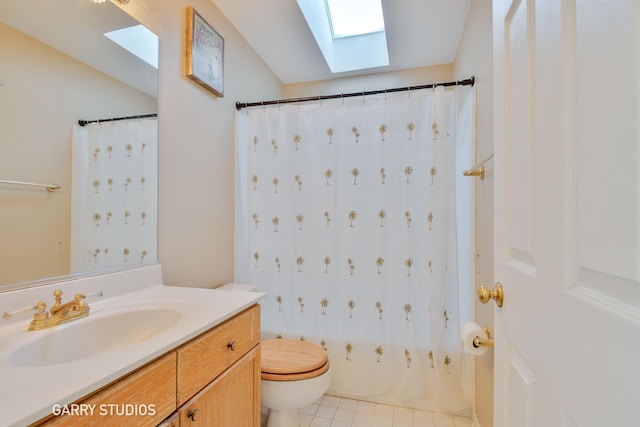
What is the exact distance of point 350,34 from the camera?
2.23 m

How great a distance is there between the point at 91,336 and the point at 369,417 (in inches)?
58.5

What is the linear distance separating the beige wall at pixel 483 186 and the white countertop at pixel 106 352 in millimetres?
1085

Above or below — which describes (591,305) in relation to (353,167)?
below

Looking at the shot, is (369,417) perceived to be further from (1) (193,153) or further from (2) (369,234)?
(1) (193,153)

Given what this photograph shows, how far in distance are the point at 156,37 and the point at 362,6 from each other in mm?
1465

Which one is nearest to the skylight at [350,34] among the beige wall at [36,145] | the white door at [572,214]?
the beige wall at [36,145]

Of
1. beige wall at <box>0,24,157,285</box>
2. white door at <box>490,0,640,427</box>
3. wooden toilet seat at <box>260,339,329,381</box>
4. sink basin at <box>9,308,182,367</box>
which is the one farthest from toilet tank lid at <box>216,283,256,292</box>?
white door at <box>490,0,640,427</box>

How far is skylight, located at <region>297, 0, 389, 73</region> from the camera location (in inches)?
79.6

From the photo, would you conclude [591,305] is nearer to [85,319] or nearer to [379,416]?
[85,319]

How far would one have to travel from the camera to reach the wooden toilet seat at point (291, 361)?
1333mm

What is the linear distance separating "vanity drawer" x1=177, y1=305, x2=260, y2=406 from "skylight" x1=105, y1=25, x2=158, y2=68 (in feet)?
4.04

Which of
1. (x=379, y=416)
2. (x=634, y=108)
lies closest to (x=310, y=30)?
(x=634, y=108)

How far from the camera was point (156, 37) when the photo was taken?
1340 mm

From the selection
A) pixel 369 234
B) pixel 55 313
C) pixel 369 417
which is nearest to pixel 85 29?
pixel 55 313
